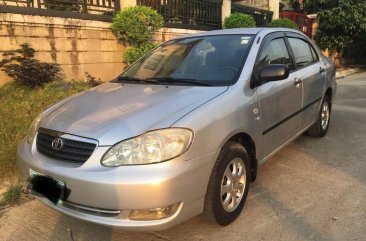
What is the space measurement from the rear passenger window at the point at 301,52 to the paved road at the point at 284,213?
1.16m

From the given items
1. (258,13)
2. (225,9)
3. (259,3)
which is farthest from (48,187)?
(259,3)

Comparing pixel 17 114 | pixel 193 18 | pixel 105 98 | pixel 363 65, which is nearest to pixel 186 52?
pixel 105 98

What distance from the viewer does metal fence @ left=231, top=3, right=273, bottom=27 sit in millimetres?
13257

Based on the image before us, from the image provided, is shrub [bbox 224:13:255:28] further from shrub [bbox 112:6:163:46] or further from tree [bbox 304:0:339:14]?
tree [bbox 304:0:339:14]

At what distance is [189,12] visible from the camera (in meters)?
10.8

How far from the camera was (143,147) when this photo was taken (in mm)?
2592

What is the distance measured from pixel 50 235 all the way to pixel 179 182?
1288 mm

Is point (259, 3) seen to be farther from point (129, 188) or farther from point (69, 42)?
point (129, 188)

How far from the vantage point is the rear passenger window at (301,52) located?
179 inches

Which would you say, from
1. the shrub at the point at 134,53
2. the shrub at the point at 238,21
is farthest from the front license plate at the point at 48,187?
the shrub at the point at 238,21

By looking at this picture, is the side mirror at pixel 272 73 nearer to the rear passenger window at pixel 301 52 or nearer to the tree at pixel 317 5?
the rear passenger window at pixel 301 52

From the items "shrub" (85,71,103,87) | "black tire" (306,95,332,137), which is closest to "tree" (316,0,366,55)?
"black tire" (306,95,332,137)

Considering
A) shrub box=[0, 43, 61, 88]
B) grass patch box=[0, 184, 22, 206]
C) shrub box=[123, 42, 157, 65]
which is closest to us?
grass patch box=[0, 184, 22, 206]

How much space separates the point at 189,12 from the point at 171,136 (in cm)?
875
